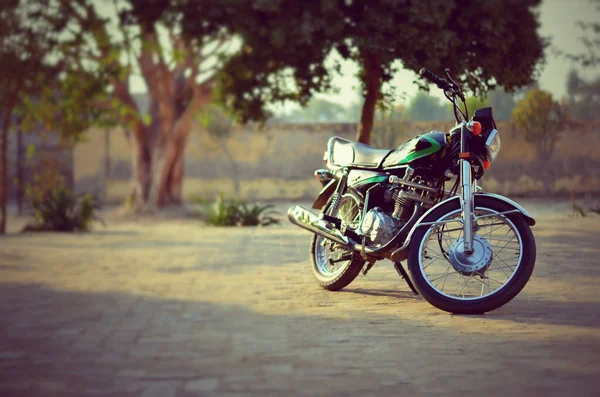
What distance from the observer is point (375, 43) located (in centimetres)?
1223

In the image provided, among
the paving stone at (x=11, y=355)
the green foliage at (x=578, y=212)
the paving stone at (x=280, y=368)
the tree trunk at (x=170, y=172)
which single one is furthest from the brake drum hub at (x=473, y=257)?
the tree trunk at (x=170, y=172)

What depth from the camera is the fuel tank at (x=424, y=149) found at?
6535 mm

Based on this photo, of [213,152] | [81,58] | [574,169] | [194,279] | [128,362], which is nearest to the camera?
[128,362]

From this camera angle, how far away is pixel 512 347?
515cm

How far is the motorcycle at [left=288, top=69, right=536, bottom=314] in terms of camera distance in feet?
20.4

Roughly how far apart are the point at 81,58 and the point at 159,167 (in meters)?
3.72

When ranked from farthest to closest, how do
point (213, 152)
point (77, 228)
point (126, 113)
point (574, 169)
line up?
1. point (213, 152)
2. point (574, 169)
3. point (126, 113)
4. point (77, 228)

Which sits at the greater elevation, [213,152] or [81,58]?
[81,58]

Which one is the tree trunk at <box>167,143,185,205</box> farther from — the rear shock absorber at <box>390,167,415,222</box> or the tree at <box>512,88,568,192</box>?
the rear shock absorber at <box>390,167,415,222</box>

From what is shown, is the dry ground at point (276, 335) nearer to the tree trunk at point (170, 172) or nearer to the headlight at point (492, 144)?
the headlight at point (492, 144)

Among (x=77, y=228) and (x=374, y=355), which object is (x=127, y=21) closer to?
(x=77, y=228)

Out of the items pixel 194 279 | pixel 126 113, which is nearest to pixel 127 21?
pixel 126 113

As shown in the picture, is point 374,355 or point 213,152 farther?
point 213,152

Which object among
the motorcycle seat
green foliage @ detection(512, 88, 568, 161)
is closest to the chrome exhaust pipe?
the motorcycle seat
